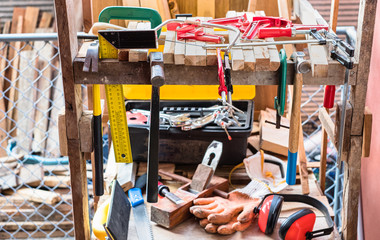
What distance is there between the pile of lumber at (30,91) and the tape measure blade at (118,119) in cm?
231

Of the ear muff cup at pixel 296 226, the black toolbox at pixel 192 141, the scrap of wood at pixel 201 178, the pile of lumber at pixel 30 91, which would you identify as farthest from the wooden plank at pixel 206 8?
the pile of lumber at pixel 30 91

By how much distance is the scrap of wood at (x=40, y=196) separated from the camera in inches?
146

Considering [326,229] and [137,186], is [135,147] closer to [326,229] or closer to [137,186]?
[137,186]

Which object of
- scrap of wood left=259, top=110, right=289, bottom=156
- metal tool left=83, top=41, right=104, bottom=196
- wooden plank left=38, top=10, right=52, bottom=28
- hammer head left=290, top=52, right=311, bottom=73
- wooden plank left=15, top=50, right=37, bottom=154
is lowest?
wooden plank left=15, top=50, right=37, bottom=154

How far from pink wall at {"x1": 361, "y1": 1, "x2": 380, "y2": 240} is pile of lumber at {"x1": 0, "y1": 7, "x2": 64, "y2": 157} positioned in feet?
8.35

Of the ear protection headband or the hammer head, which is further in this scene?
the ear protection headband

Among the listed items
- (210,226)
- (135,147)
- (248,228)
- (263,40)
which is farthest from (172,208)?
(263,40)

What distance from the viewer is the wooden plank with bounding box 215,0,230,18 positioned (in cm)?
303

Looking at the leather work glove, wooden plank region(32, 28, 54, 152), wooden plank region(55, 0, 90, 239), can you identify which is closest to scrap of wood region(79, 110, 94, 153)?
wooden plank region(55, 0, 90, 239)

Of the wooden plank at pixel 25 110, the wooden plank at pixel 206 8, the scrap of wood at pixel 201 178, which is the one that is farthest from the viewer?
the wooden plank at pixel 25 110

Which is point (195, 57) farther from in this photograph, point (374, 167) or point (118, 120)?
point (374, 167)

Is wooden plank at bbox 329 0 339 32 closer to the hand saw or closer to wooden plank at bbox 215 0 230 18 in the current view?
wooden plank at bbox 215 0 230 18

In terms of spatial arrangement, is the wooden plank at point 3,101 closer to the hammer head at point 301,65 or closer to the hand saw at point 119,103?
the hand saw at point 119,103

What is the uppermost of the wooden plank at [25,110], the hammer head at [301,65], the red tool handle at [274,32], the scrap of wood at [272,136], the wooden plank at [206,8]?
the wooden plank at [206,8]
